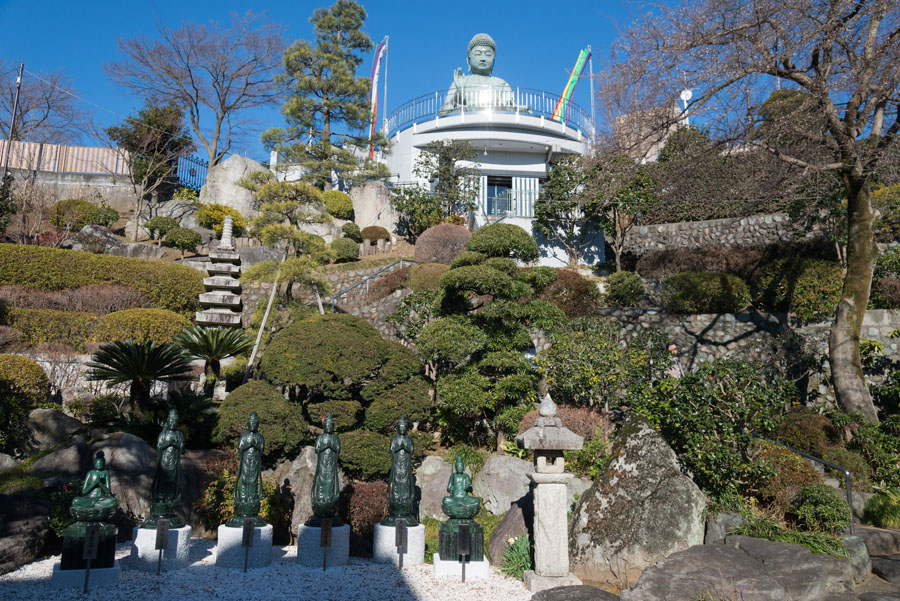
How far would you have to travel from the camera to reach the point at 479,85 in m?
26.7

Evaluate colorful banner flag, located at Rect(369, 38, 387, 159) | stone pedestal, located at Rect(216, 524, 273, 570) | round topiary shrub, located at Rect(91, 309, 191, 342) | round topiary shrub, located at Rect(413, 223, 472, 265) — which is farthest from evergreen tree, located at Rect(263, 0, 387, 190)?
stone pedestal, located at Rect(216, 524, 273, 570)

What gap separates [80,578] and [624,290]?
13317 millimetres

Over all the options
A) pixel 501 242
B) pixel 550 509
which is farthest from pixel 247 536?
pixel 501 242

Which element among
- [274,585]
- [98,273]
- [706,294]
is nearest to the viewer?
[274,585]

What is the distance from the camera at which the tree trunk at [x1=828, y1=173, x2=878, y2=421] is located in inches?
394

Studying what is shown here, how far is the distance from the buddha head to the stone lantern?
2456 centimetres

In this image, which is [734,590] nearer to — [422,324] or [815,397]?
[815,397]

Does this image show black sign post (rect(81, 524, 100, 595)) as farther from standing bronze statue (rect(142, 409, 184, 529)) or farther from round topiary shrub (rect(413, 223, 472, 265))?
round topiary shrub (rect(413, 223, 472, 265))

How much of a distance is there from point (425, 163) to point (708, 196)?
1088cm

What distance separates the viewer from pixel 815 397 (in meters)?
11.4

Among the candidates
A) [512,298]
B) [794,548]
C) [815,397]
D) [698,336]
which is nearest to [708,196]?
[698,336]

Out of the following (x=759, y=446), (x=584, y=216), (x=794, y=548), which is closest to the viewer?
(x=794, y=548)

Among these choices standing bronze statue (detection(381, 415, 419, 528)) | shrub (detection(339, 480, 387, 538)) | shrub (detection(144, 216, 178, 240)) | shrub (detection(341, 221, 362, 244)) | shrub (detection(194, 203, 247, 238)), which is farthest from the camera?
shrub (detection(194, 203, 247, 238))

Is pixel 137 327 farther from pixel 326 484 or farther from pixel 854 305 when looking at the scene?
pixel 854 305
